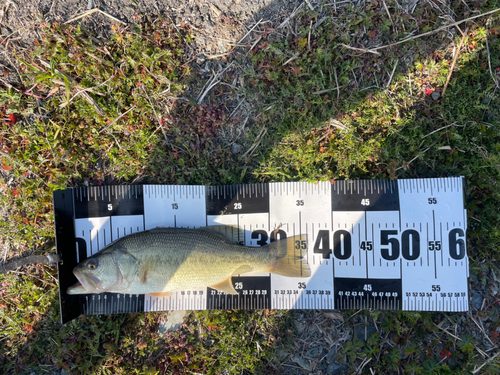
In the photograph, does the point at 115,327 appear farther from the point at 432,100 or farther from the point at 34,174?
the point at 432,100

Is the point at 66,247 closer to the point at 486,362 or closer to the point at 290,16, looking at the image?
the point at 290,16

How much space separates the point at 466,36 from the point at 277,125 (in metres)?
2.87

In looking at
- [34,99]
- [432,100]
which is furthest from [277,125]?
[34,99]

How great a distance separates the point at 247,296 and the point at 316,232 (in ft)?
4.32

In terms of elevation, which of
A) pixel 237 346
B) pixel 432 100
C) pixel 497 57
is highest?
pixel 497 57

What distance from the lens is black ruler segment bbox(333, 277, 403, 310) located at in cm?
390

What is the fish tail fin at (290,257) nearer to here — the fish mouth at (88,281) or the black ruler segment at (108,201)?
the black ruler segment at (108,201)

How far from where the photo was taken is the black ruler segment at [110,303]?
4047 mm

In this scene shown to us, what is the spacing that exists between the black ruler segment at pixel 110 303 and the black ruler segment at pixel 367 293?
2.78m

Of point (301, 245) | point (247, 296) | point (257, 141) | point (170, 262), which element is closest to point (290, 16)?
point (257, 141)

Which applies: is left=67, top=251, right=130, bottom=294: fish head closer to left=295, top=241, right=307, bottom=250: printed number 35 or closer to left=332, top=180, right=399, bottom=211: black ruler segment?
left=295, top=241, right=307, bottom=250: printed number 35

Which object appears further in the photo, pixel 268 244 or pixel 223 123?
pixel 223 123

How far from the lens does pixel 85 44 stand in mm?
4062

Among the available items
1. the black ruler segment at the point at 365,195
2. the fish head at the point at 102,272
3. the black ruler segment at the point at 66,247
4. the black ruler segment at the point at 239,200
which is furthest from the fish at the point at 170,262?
the black ruler segment at the point at 365,195
